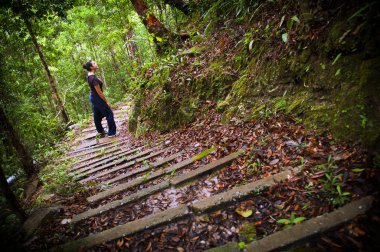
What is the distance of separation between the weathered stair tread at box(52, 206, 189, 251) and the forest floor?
42 millimetres

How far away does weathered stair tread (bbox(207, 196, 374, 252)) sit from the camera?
1680 millimetres

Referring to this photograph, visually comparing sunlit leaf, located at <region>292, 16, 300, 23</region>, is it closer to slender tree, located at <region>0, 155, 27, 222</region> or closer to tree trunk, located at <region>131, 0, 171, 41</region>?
slender tree, located at <region>0, 155, 27, 222</region>

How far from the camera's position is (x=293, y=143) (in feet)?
8.84

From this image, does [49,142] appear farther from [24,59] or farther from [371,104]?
[371,104]

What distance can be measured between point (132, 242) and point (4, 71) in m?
7.78

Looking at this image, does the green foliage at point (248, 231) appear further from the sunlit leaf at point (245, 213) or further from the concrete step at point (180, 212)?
the concrete step at point (180, 212)

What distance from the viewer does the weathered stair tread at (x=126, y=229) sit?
230 cm

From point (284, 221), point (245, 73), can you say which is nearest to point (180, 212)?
point (284, 221)

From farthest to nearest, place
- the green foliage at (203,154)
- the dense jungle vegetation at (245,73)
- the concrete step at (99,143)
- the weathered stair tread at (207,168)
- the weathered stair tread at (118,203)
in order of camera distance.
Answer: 1. the concrete step at (99,143)
2. the green foliage at (203,154)
3. the weathered stair tread at (207,168)
4. the weathered stair tread at (118,203)
5. the dense jungle vegetation at (245,73)

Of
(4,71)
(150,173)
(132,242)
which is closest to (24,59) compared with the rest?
(4,71)

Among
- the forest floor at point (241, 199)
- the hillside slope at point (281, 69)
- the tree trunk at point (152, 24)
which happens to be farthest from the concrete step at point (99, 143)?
the tree trunk at point (152, 24)

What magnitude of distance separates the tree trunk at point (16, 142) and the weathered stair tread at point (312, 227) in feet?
18.9

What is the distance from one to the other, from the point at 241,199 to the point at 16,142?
5.70 metres

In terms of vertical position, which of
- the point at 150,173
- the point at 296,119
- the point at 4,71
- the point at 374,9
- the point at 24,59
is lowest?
the point at 150,173
